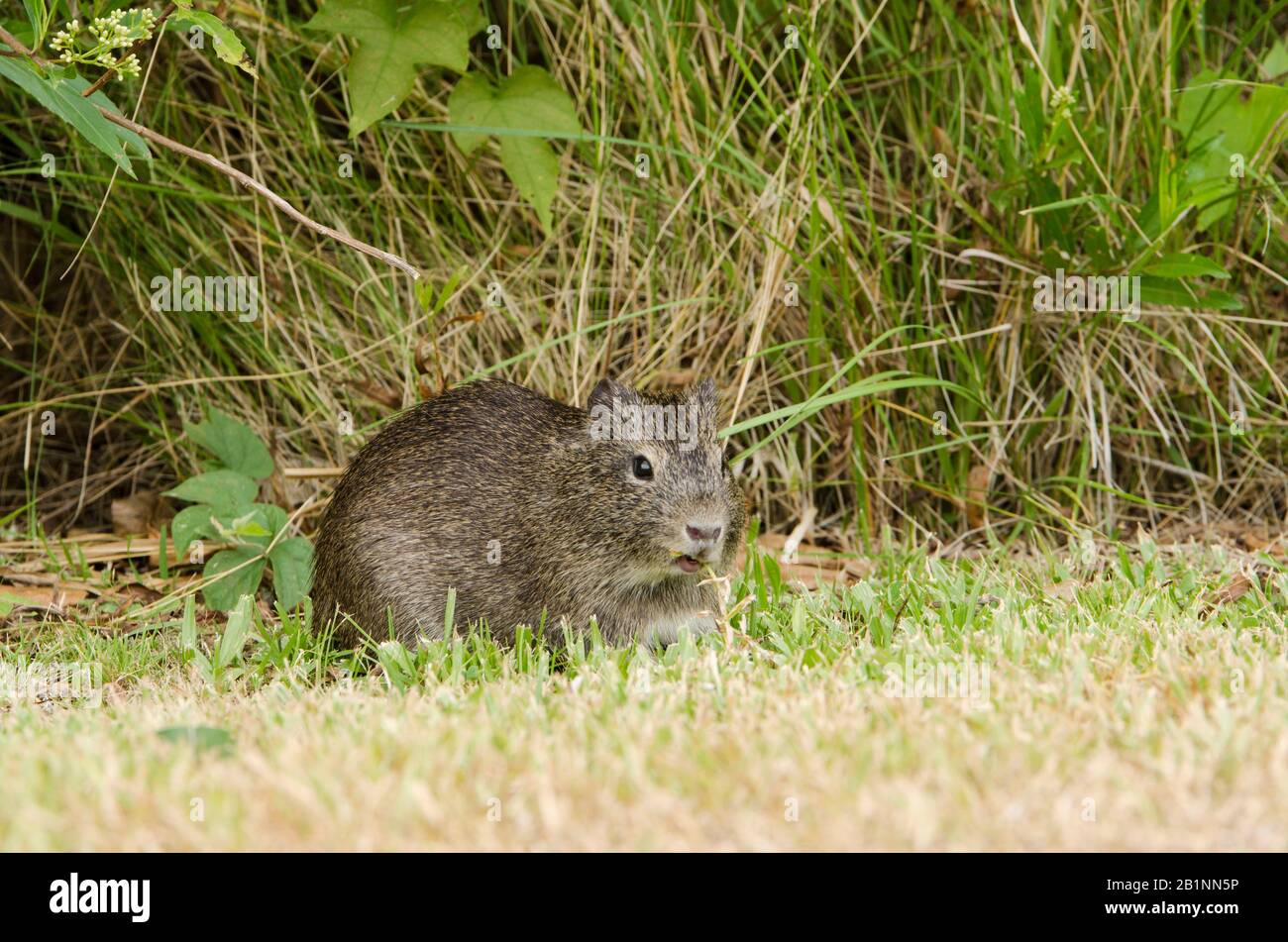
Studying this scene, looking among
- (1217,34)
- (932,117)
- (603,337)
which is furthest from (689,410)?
(1217,34)

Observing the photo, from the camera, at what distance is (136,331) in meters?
6.09

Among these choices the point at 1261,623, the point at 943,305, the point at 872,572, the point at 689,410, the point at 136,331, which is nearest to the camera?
the point at 1261,623

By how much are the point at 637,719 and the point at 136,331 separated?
161 inches

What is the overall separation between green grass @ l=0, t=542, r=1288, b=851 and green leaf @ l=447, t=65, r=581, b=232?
1.97m

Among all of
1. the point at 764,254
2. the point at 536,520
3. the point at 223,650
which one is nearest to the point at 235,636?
the point at 223,650

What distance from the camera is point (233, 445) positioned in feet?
17.3

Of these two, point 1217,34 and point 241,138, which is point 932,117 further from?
point 241,138

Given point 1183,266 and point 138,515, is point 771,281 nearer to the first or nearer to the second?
point 1183,266

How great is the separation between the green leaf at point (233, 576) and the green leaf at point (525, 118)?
5.34ft

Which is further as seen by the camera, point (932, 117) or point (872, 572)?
point (932, 117)

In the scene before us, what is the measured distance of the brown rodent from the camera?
4.23 m

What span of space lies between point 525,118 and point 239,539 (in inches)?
73.7

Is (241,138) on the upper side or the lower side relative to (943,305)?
upper

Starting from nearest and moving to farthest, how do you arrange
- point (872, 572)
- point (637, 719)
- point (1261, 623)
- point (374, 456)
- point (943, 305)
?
point (637, 719), point (1261, 623), point (374, 456), point (872, 572), point (943, 305)
